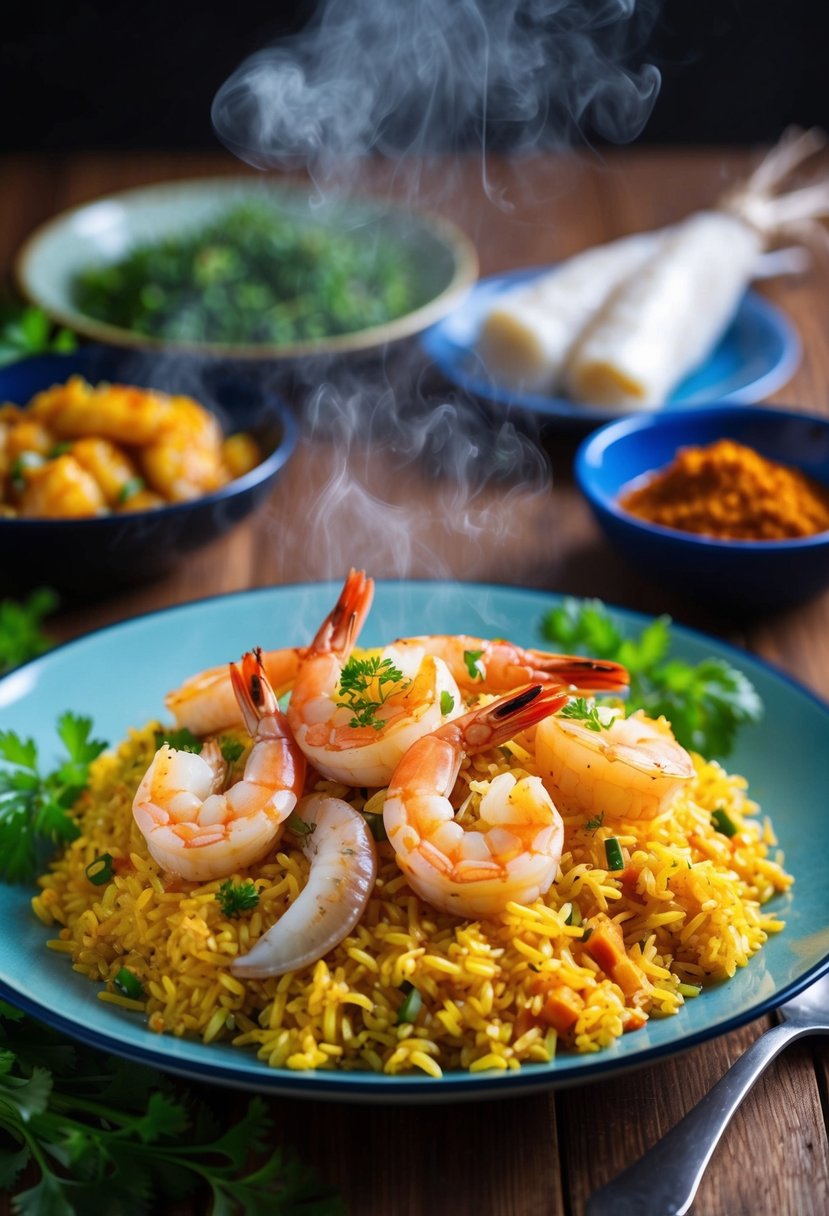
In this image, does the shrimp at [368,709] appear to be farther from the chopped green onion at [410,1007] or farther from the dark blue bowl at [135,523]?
the dark blue bowl at [135,523]

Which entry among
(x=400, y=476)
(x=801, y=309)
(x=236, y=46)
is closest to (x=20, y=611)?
(x=400, y=476)

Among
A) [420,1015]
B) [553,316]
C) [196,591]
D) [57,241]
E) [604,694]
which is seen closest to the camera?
[420,1015]

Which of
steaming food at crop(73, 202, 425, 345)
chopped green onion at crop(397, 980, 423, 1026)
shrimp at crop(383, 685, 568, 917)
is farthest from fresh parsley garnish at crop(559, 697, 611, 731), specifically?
steaming food at crop(73, 202, 425, 345)

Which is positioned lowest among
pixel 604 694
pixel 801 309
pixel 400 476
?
pixel 801 309

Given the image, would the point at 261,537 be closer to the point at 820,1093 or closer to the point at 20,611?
the point at 20,611

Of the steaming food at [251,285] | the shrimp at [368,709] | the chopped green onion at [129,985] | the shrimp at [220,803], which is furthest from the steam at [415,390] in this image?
the chopped green onion at [129,985]

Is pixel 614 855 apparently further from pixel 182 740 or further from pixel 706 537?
pixel 706 537

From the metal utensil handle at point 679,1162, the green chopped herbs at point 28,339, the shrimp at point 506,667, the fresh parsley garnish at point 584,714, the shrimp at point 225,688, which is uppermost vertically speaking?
the shrimp at point 225,688
